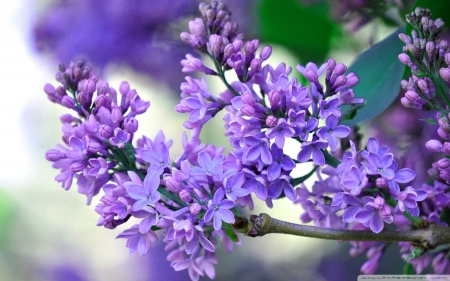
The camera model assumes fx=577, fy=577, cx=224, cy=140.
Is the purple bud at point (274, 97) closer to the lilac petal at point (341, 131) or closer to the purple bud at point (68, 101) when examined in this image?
the lilac petal at point (341, 131)

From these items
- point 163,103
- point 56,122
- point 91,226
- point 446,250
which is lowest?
point 91,226

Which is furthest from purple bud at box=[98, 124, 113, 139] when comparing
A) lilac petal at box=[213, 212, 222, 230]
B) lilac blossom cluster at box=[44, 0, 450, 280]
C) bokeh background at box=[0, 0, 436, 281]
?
bokeh background at box=[0, 0, 436, 281]

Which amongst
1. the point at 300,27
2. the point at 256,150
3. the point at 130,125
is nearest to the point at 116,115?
the point at 130,125

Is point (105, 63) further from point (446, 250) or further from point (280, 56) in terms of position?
point (446, 250)

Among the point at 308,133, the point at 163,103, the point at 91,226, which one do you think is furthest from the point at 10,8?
the point at 308,133

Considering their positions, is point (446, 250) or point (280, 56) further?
point (280, 56)

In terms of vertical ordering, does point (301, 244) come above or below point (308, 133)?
below

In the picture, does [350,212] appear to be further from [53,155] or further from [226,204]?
[53,155]

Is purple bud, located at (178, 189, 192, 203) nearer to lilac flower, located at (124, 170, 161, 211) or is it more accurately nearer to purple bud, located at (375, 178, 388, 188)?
lilac flower, located at (124, 170, 161, 211)
